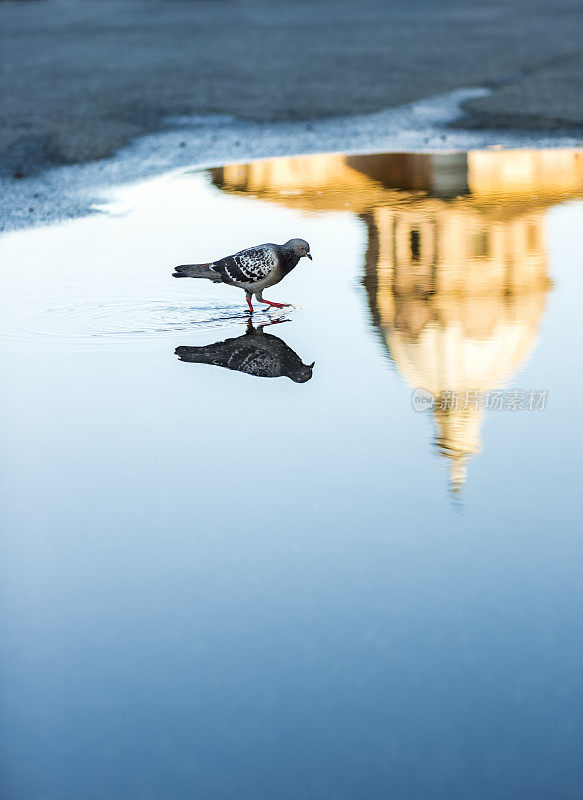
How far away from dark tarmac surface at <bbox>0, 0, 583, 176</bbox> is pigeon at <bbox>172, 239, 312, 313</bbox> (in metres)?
7.94

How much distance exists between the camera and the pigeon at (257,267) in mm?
8844

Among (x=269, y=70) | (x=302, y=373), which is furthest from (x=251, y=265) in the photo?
(x=269, y=70)

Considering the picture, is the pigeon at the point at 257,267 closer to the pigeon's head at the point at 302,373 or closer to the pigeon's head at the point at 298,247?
the pigeon's head at the point at 298,247

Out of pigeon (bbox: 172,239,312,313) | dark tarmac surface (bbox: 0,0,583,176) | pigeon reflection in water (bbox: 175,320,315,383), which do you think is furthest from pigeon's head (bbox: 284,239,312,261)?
dark tarmac surface (bbox: 0,0,583,176)

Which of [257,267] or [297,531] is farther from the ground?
[257,267]

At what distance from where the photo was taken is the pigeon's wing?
8836 millimetres

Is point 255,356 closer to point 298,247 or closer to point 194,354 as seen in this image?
point 194,354

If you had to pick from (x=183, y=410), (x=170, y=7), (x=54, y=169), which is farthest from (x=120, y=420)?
(x=170, y=7)

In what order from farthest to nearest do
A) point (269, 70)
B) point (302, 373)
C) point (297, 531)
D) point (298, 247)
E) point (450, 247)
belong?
point (269, 70)
point (450, 247)
point (298, 247)
point (302, 373)
point (297, 531)

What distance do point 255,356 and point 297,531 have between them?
273 centimetres

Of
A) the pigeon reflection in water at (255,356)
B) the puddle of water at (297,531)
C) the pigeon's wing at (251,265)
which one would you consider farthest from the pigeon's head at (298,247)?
the pigeon reflection in water at (255,356)

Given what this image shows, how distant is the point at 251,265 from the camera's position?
8820 mm

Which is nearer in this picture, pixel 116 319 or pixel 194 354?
pixel 194 354

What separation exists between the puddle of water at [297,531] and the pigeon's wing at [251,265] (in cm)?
34
